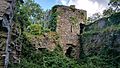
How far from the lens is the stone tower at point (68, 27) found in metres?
23.0

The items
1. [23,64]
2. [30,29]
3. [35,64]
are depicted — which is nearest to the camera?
[23,64]

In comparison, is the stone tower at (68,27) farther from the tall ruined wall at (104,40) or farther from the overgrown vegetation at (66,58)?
the tall ruined wall at (104,40)

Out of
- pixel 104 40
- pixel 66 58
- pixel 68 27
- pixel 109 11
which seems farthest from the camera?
pixel 109 11

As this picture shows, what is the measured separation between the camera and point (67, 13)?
23.6m

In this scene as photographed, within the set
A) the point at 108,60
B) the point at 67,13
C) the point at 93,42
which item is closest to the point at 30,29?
the point at 67,13

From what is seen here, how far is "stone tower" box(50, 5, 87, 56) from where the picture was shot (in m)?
23.0

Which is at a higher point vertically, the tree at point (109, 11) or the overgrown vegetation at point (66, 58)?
the tree at point (109, 11)

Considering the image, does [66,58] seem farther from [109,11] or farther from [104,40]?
[109,11]

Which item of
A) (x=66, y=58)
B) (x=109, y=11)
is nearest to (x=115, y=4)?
(x=109, y=11)

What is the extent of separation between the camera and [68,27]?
77.0 feet

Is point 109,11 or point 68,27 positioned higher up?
point 109,11

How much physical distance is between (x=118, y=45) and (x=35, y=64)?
549 cm

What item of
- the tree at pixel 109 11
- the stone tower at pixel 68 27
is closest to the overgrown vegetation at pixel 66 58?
the stone tower at pixel 68 27

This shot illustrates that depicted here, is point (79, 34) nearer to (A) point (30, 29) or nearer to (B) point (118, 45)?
(A) point (30, 29)
